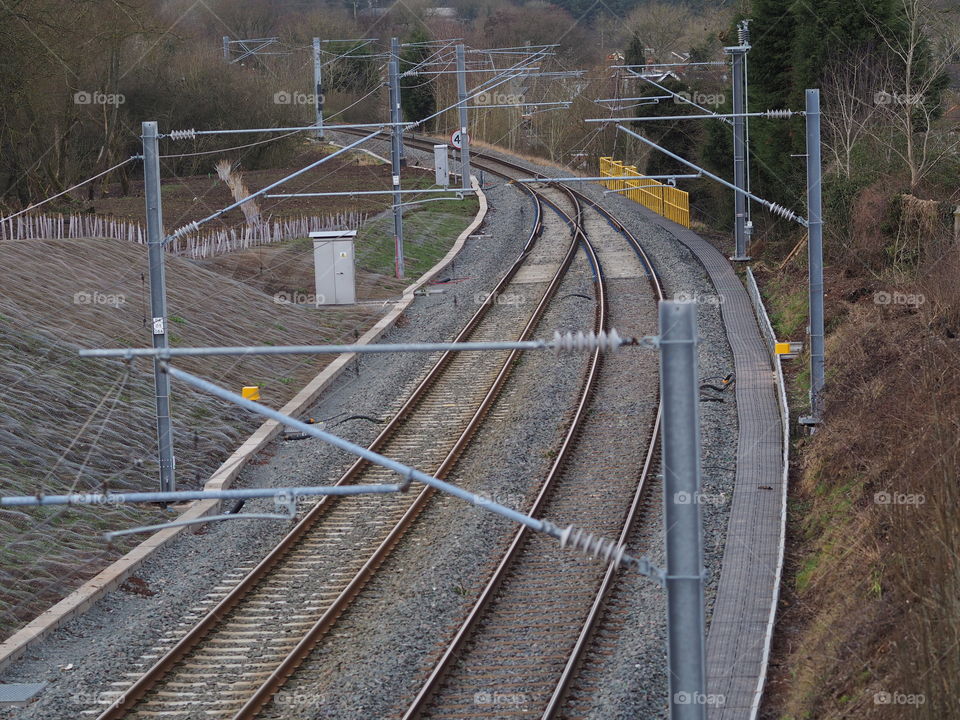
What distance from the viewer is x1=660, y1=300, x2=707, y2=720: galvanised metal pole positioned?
18.0ft

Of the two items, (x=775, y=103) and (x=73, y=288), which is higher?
(x=775, y=103)

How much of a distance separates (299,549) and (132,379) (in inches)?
205

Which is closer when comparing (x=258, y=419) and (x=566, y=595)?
(x=566, y=595)

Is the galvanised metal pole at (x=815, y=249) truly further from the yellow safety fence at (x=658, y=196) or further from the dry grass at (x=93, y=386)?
the yellow safety fence at (x=658, y=196)

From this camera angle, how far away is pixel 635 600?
11625 mm

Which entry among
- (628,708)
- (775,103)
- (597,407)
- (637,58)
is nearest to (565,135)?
(637,58)

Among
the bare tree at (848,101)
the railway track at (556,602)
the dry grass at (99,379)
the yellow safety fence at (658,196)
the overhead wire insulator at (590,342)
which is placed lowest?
the railway track at (556,602)

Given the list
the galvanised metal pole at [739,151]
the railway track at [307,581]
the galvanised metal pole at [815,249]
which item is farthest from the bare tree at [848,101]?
the galvanised metal pole at [815,249]

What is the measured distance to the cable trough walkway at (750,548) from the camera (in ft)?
32.1

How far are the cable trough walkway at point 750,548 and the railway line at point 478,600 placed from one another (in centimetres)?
121

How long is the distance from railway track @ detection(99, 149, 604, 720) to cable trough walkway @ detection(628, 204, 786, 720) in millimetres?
3798

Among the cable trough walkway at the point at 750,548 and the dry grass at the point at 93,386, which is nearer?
the cable trough walkway at the point at 750,548

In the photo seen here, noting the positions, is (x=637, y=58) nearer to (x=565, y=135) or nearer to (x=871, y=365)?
(x=565, y=135)

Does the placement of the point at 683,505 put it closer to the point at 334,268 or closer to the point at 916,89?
the point at 334,268
